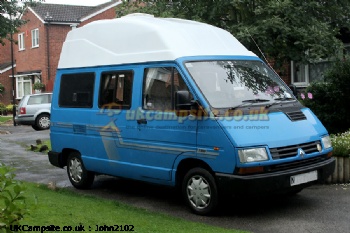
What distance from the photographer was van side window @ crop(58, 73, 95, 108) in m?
8.60

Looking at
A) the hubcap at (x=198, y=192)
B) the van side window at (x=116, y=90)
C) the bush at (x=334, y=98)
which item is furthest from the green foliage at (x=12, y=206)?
the bush at (x=334, y=98)

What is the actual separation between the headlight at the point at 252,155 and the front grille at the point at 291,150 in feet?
0.44

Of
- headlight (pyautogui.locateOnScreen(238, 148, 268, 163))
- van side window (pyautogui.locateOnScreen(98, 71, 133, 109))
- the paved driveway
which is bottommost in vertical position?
the paved driveway

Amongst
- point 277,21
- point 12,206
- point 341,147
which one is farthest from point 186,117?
point 277,21

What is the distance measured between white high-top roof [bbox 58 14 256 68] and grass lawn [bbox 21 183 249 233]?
2.24 metres

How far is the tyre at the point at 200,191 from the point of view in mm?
6480

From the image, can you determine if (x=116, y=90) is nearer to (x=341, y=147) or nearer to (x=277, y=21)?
(x=341, y=147)

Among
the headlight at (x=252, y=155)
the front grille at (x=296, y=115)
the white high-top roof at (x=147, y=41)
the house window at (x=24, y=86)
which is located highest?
the house window at (x=24, y=86)

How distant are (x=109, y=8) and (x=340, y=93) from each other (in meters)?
31.6

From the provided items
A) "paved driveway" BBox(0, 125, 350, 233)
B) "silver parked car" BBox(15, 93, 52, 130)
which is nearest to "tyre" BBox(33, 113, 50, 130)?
"silver parked car" BBox(15, 93, 52, 130)

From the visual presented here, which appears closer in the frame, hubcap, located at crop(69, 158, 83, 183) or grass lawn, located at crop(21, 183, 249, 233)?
grass lawn, located at crop(21, 183, 249, 233)

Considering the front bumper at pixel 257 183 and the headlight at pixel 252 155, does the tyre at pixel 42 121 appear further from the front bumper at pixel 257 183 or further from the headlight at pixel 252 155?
the headlight at pixel 252 155

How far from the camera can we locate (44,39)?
37188 mm

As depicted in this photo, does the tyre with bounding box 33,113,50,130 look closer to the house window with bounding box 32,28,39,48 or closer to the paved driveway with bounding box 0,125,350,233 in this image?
the paved driveway with bounding box 0,125,350,233
